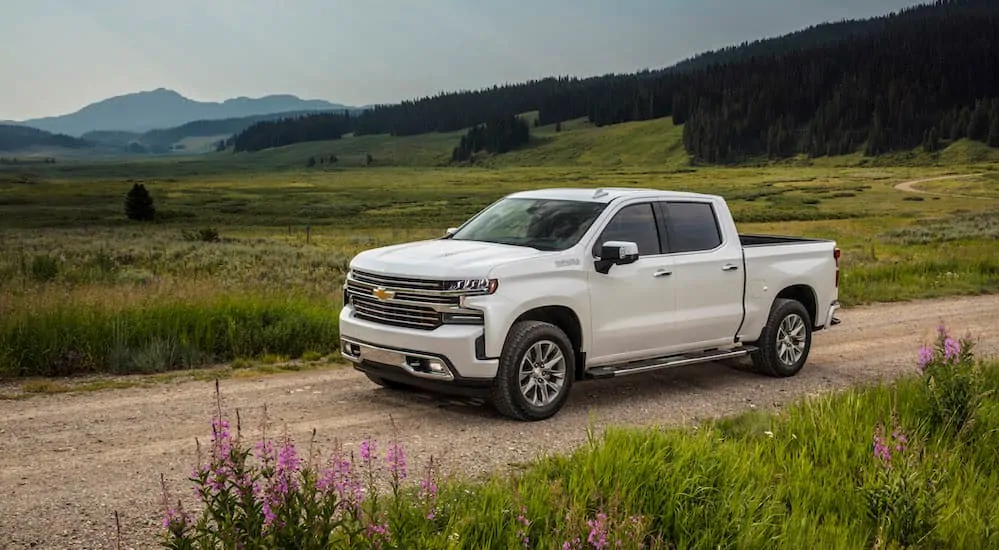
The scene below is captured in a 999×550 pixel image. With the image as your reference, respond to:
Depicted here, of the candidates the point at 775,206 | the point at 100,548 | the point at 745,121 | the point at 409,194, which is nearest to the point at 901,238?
the point at 775,206

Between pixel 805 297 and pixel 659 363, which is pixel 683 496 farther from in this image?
pixel 805 297

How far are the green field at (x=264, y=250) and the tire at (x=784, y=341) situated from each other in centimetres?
533

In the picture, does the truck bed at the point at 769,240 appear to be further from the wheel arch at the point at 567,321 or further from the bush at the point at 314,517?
the bush at the point at 314,517

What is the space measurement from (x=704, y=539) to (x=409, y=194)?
4220 inches

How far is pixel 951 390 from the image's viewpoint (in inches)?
284

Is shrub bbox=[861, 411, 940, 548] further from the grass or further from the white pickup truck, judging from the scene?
the white pickup truck

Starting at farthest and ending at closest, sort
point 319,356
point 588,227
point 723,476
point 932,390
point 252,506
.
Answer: point 319,356
point 588,227
point 932,390
point 723,476
point 252,506

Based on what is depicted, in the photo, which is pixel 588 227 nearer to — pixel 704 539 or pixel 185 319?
pixel 704 539

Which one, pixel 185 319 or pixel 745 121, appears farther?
pixel 745 121

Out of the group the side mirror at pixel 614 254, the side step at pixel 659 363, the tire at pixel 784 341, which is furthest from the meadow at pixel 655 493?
the tire at pixel 784 341

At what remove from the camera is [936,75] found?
538 ft

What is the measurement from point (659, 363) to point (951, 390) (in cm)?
263

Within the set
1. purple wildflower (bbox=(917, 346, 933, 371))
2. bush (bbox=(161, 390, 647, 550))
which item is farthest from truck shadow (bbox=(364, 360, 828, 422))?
bush (bbox=(161, 390, 647, 550))

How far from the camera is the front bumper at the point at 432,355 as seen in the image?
749 centimetres
